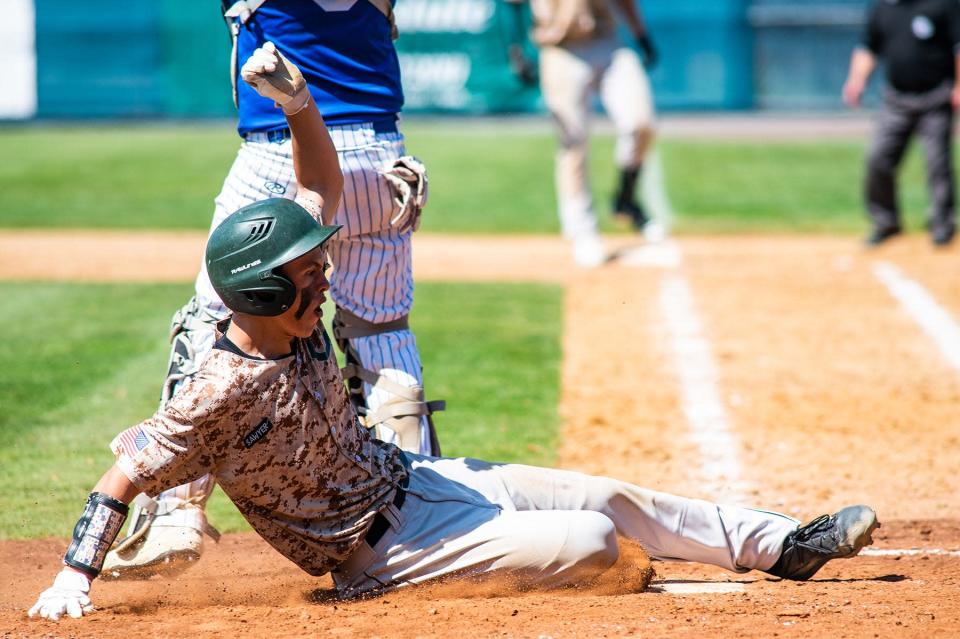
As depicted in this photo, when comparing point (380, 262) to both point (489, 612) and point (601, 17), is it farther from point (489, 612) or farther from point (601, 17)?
point (601, 17)

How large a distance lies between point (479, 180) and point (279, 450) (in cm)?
1218

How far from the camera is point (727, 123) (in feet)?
72.3

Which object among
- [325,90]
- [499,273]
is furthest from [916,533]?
[499,273]

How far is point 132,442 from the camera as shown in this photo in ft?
11.0

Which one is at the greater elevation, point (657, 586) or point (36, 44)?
point (36, 44)

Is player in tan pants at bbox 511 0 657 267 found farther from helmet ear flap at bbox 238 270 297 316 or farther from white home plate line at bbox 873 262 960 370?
helmet ear flap at bbox 238 270 297 316

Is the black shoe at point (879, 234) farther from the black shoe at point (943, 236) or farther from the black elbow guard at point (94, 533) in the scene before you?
the black elbow guard at point (94, 533)

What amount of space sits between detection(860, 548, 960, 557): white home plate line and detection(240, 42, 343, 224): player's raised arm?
2.13 m

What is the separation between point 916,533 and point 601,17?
6.33 metres

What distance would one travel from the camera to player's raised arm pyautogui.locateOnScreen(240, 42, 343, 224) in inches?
144

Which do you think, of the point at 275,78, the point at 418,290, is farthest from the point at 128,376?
the point at 275,78

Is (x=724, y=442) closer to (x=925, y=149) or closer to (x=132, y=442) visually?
(x=132, y=442)

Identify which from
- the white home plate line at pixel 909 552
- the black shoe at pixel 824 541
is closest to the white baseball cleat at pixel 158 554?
the black shoe at pixel 824 541

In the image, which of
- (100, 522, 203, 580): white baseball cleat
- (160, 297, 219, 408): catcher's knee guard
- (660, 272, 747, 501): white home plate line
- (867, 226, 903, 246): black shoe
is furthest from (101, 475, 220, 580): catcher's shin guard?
(867, 226, 903, 246): black shoe
